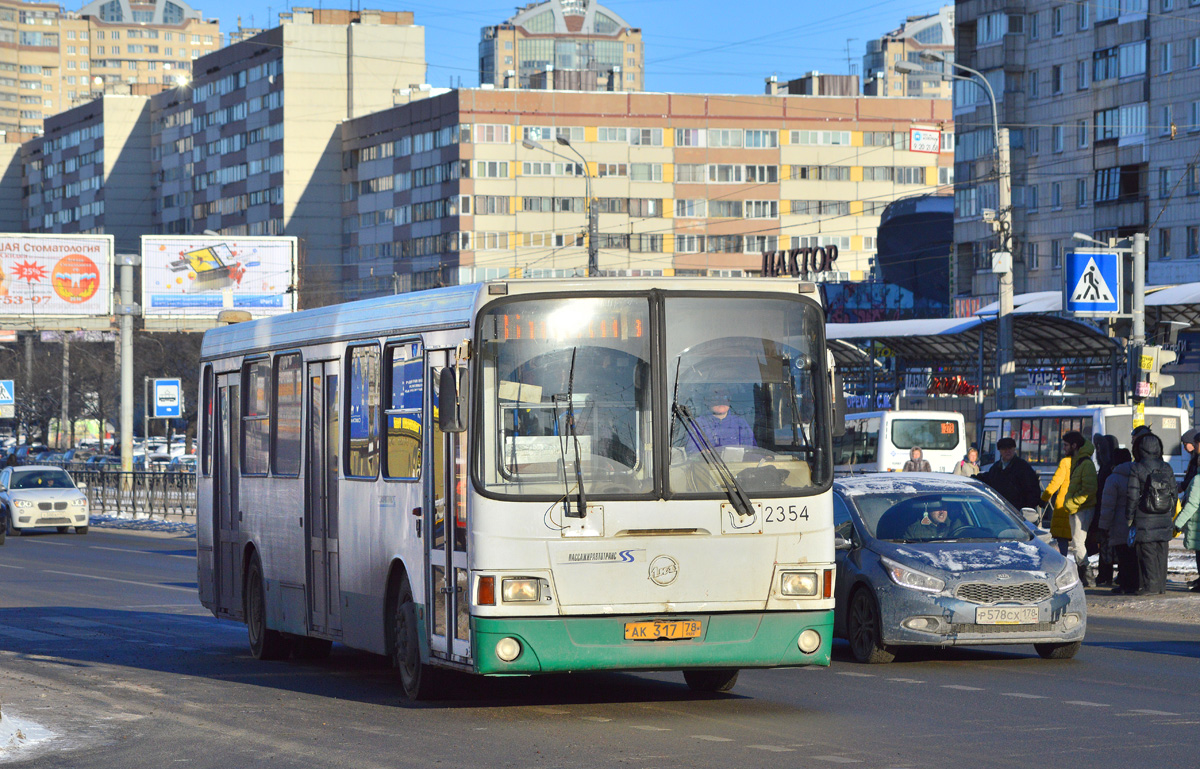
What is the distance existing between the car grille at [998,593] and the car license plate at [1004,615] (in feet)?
0.19

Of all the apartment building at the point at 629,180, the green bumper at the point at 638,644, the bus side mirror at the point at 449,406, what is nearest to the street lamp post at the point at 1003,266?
the green bumper at the point at 638,644

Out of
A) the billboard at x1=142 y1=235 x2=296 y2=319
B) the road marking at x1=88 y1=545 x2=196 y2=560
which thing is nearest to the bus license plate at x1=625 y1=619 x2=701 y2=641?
the road marking at x1=88 y1=545 x2=196 y2=560

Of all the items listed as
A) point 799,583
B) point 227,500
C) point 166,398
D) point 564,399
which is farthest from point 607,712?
point 166,398

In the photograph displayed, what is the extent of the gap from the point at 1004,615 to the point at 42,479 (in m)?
31.9

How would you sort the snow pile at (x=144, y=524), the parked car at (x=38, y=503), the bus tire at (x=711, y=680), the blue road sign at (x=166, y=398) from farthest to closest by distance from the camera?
the blue road sign at (x=166, y=398)
the snow pile at (x=144, y=524)
the parked car at (x=38, y=503)
the bus tire at (x=711, y=680)

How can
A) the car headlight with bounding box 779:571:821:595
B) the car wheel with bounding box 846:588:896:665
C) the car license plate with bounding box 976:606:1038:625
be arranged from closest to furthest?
the car headlight with bounding box 779:571:821:595, the car license plate with bounding box 976:606:1038:625, the car wheel with bounding box 846:588:896:665

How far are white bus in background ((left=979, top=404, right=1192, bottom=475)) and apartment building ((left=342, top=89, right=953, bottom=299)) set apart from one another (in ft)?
253

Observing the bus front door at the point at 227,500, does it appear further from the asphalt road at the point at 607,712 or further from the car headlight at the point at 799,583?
the car headlight at the point at 799,583

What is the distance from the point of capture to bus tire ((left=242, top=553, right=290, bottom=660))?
1471 cm

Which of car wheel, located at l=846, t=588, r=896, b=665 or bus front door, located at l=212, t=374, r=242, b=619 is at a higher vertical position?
Result: bus front door, located at l=212, t=374, r=242, b=619

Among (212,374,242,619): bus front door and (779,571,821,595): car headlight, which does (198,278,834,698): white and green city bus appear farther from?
(212,374,242,619): bus front door

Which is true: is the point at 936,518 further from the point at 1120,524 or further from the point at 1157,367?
the point at 1157,367

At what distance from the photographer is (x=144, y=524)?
143 feet

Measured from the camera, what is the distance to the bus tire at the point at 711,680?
479 inches
